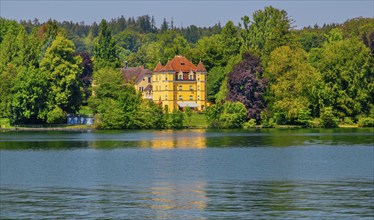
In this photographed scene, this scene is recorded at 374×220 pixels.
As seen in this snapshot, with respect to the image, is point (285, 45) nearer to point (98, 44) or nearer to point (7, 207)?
point (98, 44)

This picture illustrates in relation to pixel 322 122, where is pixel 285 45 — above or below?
above

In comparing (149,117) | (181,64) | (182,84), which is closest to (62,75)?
(149,117)

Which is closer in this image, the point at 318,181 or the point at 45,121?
the point at 318,181

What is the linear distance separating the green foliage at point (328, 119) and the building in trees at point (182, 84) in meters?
27.3

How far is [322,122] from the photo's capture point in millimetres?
131125

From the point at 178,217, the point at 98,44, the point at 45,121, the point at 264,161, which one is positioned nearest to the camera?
the point at 178,217

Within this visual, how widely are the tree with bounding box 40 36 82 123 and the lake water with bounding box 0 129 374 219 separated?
1142 inches

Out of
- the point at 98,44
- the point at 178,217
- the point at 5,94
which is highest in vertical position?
the point at 98,44

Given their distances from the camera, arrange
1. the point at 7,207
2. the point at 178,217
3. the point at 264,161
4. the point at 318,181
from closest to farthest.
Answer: the point at 178,217 < the point at 7,207 < the point at 318,181 < the point at 264,161

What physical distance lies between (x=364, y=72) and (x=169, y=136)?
35.8 meters

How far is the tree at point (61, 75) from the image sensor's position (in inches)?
4978

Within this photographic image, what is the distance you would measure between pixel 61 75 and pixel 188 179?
74119 millimetres

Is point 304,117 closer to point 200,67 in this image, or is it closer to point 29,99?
point 200,67

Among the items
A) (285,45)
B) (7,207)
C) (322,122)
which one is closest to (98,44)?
(285,45)
